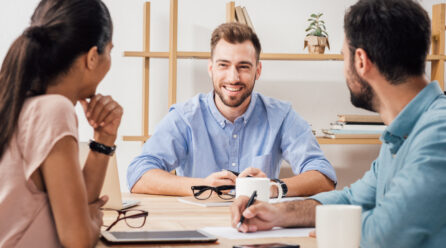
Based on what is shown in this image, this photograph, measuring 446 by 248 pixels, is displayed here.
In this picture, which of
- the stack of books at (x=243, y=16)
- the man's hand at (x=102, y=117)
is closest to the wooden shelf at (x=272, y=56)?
the stack of books at (x=243, y=16)

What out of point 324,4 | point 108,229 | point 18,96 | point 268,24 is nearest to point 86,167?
point 108,229

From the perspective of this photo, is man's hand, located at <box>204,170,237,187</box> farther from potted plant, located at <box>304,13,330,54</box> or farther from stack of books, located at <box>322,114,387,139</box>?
potted plant, located at <box>304,13,330,54</box>

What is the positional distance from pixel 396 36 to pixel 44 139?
790 millimetres

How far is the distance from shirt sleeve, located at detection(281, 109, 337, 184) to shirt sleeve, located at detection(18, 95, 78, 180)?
1331mm

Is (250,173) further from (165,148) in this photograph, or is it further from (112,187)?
(165,148)

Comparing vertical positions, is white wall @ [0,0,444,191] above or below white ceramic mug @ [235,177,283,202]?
above

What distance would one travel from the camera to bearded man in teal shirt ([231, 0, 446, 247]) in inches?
40.4

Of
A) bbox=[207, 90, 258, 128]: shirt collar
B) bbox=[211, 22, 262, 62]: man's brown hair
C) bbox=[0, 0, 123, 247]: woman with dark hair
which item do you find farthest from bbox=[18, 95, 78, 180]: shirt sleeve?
bbox=[211, 22, 262, 62]: man's brown hair

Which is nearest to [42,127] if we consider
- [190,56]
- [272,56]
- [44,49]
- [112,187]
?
[44,49]

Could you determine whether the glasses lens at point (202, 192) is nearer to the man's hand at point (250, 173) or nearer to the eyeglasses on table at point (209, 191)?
the eyeglasses on table at point (209, 191)

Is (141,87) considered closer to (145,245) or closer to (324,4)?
(324,4)

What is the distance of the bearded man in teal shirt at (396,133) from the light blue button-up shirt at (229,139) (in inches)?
37.7

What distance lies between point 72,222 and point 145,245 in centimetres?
15

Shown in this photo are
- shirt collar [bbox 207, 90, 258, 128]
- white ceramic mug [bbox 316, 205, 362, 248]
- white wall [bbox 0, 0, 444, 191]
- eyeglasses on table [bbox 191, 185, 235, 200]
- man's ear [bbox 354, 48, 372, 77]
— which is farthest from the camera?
white wall [bbox 0, 0, 444, 191]
